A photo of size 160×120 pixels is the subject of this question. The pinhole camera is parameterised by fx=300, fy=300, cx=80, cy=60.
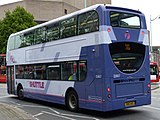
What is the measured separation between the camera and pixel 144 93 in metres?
11.1

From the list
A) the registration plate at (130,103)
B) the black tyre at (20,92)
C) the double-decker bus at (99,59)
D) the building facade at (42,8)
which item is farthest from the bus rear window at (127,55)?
the building facade at (42,8)

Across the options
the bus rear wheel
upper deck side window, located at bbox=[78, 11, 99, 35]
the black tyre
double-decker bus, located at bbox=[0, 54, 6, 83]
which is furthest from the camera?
double-decker bus, located at bbox=[0, 54, 6, 83]

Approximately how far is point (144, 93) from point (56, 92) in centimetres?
403

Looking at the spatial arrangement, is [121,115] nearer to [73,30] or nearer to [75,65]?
[75,65]

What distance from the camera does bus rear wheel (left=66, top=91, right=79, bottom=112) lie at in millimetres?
11734

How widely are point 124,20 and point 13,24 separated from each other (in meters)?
39.2

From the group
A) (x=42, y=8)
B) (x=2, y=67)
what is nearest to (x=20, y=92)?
(x=2, y=67)

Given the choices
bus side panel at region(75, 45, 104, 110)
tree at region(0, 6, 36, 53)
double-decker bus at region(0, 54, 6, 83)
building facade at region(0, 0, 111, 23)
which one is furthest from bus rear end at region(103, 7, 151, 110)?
building facade at region(0, 0, 111, 23)

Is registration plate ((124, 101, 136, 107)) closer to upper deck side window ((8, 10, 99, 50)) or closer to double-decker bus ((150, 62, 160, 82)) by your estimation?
upper deck side window ((8, 10, 99, 50))

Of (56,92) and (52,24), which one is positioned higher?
(52,24)

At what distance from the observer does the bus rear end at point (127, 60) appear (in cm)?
1032

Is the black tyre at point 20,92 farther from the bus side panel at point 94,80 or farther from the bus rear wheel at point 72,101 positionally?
the bus side panel at point 94,80

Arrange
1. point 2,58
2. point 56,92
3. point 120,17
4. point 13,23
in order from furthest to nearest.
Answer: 1. point 13,23
2. point 2,58
3. point 56,92
4. point 120,17

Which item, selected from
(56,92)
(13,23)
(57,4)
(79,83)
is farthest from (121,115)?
(57,4)
